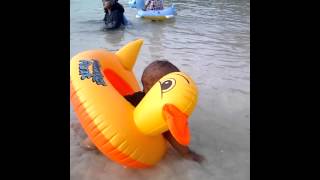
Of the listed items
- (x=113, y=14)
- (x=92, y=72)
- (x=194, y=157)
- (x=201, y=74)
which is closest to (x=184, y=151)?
(x=194, y=157)

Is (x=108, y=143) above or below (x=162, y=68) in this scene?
below

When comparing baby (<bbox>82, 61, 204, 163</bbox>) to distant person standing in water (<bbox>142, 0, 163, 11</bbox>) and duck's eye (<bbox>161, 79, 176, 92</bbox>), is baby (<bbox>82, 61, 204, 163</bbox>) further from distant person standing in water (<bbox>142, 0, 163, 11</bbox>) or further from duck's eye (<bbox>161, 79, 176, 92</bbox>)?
distant person standing in water (<bbox>142, 0, 163, 11</bbox>)

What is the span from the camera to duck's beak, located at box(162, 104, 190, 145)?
6.26 ft

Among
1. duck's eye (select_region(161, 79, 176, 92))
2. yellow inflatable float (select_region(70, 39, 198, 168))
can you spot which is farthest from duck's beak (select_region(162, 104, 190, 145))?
duck's eye (select_region(161, 79, 176, 92))

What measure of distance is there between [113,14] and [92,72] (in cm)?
517

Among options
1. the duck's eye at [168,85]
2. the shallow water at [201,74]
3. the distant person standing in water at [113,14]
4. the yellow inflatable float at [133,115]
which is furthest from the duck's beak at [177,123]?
the distant person standing in water at [113,14]

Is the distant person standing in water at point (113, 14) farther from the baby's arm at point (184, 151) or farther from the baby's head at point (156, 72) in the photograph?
the baby's arm at point (184, 151)

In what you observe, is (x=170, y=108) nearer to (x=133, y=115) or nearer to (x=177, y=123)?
(x=177, y=123)
